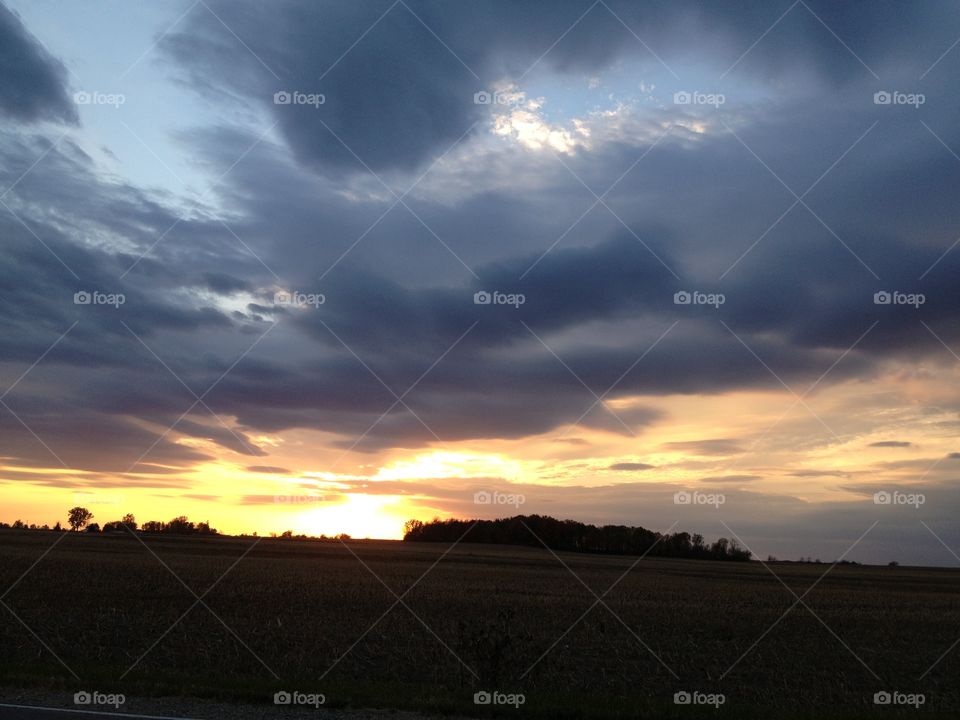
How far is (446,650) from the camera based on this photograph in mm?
18188

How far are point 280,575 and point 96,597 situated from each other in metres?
12.4

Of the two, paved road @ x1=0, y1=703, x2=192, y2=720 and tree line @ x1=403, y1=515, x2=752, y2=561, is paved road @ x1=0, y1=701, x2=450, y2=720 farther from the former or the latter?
tree line @ x1=403, y1=515, x2=752, y2=561

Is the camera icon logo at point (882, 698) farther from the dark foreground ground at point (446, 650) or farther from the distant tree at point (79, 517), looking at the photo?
the distant tree at point (79, 517)

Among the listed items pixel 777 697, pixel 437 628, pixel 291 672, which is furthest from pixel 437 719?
pixel 437 628

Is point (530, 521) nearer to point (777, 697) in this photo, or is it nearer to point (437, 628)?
point (437, 628)

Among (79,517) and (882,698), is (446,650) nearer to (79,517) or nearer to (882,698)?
(882,698)

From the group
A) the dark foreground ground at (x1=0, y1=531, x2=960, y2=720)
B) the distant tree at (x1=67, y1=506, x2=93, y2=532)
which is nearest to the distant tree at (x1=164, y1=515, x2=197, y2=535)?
the distant tree at (x1=67, y1=506, x2=93, y2=532)

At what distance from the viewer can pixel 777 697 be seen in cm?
1452

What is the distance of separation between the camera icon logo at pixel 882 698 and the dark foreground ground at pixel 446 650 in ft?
0.52

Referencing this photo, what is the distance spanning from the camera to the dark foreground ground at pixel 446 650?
40.0ft

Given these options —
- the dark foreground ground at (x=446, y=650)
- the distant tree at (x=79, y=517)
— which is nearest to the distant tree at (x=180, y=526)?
the distant tree at (x=79, y=517)

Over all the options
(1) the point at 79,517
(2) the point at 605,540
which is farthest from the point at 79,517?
(2) the point at 605,540

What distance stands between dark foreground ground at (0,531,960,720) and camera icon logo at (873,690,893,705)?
16cm

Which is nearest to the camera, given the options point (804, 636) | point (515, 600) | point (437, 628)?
point (437, 628)
